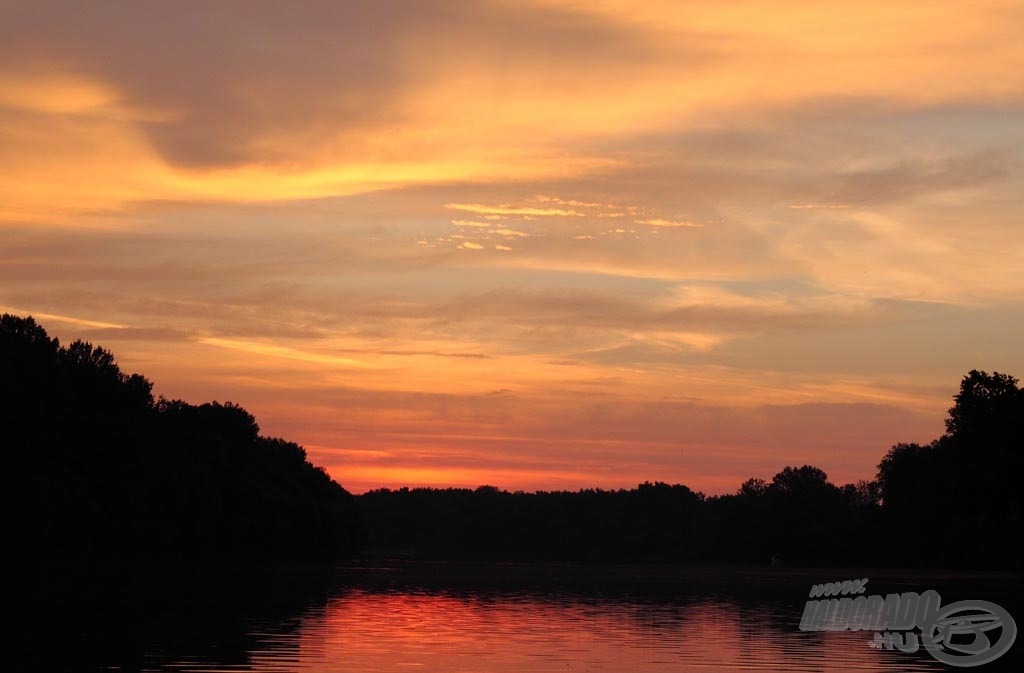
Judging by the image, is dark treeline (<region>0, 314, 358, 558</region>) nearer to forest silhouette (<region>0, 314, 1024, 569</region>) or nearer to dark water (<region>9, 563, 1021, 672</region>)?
forest silhouette (<region>0, 314, 1024, 569</region>)

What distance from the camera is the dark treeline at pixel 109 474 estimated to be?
359ft

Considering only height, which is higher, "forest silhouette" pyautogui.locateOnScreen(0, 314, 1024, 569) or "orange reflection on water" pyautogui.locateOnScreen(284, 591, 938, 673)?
"forest silhouette" pyautogui.locateOnScreen(0, 314, 1024, 569)

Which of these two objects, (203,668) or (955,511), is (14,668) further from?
(955,511)

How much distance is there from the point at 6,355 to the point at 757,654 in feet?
290

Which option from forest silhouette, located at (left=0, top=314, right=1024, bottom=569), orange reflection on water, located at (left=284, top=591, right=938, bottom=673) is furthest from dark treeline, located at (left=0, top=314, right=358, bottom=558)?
orange reflection on water, located at (left=284, top=591, right=938, bottom=673)

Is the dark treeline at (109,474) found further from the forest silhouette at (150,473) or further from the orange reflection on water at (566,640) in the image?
the orange reflection on water at (566,640)

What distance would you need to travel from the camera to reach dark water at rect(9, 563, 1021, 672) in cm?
3828

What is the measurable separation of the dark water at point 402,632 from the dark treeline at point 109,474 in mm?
29954

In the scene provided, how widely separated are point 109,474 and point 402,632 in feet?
273

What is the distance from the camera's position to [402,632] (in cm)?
4884

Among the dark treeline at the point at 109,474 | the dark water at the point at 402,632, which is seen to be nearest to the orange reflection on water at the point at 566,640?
the dark water at the point at 402,632

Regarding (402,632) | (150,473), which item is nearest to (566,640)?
(402,632)

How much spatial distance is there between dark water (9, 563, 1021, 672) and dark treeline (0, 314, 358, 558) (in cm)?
2995

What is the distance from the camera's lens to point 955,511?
133000 mm
